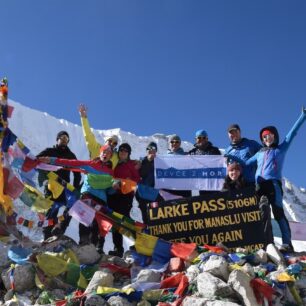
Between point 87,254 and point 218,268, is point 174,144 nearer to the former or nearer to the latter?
point 87,254

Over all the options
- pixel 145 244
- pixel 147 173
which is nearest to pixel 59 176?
pixel 147 173

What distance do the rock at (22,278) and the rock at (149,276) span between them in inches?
73.1

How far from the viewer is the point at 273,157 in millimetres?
7707

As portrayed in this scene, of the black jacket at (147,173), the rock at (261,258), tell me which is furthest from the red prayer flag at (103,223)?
the rock at (261,258)

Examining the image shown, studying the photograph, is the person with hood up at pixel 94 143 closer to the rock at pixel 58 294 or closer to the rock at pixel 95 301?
the rock at pixel 58 294

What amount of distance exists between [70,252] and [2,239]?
1.35 meters

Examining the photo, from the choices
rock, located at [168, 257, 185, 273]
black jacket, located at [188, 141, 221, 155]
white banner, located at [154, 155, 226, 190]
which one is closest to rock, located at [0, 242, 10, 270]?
rock, located at [168, 257, 185, 273]

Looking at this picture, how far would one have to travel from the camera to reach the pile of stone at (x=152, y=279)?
574cm

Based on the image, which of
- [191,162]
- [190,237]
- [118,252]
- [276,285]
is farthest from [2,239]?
[276,285]

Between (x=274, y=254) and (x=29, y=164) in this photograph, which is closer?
(x=274, y=254)

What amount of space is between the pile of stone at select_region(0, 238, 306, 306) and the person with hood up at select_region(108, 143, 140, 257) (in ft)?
2.38

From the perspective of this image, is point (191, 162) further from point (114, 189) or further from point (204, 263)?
point (204, 263)

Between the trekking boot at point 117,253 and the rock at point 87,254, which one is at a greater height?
the rock at point 87,254

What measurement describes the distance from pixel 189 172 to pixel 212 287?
3.90 meters
